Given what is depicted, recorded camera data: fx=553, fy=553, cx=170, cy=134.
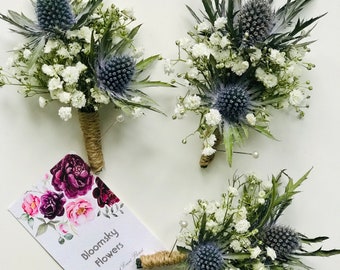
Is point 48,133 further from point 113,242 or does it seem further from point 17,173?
point 113,242

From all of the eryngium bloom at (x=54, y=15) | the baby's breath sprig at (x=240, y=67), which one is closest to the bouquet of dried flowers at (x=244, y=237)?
the baby's breath sprig at (x=240, y=67)

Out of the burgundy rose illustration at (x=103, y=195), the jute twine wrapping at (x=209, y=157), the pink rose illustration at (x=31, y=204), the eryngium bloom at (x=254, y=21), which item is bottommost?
the jute twine wrapping at (x=209, y=157)

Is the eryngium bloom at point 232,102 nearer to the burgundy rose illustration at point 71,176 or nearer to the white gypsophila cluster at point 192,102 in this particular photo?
the white gypsophila cluster at point 192,102

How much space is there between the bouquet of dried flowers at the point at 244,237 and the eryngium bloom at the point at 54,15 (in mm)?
465

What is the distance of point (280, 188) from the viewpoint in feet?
4.12

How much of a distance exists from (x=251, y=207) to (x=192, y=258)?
6.7 inches

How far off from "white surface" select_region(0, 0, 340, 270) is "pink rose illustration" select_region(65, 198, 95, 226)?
0.07 meters

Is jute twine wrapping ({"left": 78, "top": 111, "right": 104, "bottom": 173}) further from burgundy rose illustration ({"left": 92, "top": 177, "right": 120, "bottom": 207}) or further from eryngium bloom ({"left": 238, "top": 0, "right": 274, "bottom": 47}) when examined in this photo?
eryngium bloom ({"left": 238, "top": 0, "right": 274, "bottom": 47})

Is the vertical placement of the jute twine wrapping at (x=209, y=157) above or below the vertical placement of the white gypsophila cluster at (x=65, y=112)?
below

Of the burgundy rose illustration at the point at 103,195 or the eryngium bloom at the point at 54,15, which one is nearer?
the eryngium bloom at the point at 54,15

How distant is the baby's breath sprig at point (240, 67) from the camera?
1.13 meters

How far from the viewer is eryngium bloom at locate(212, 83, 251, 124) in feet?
3.74

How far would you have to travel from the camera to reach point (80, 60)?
3.76ft

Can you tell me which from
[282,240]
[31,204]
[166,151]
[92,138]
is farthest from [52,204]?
[282,240]
